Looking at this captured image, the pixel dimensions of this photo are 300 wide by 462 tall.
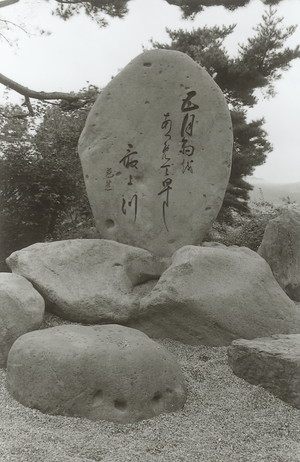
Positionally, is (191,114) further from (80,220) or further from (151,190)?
(80,220)

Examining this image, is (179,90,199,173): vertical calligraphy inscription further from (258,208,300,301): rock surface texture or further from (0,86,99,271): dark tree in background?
(0,86,99,271): dark tree in background

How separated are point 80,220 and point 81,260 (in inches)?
138

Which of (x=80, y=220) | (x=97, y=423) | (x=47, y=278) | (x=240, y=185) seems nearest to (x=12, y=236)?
(x=80, y=220)

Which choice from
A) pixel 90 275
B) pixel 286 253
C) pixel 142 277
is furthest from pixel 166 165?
pixel 286 253

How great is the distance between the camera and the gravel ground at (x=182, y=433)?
9.34 feet

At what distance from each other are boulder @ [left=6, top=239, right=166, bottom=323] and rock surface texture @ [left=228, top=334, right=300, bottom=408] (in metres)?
1.11

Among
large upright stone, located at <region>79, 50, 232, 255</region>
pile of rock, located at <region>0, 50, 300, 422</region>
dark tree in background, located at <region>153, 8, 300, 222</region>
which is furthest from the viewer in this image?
dark tree in background, located at <region>153, 8, 300, 222</region>

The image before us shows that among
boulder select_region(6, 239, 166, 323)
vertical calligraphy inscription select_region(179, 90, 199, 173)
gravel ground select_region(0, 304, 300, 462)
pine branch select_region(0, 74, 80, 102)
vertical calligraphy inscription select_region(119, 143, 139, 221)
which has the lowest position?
gravel ground select_region(0, 304, 300, 462)

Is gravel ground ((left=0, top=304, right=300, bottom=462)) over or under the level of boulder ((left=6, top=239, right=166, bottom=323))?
under

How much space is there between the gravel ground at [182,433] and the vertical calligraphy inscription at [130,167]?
2.18 metres

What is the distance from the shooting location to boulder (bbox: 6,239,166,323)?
14.8 feet

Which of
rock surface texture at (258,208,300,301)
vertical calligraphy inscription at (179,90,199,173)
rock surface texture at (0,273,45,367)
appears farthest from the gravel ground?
vertical calligraphy inscription at (179,90,199,173)

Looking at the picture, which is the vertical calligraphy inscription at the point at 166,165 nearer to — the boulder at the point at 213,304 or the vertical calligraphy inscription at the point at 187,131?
the vertical calligraphy inscription at the point at 187,131

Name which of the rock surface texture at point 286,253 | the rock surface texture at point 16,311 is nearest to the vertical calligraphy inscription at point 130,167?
the rock surface texture at point 16,311
